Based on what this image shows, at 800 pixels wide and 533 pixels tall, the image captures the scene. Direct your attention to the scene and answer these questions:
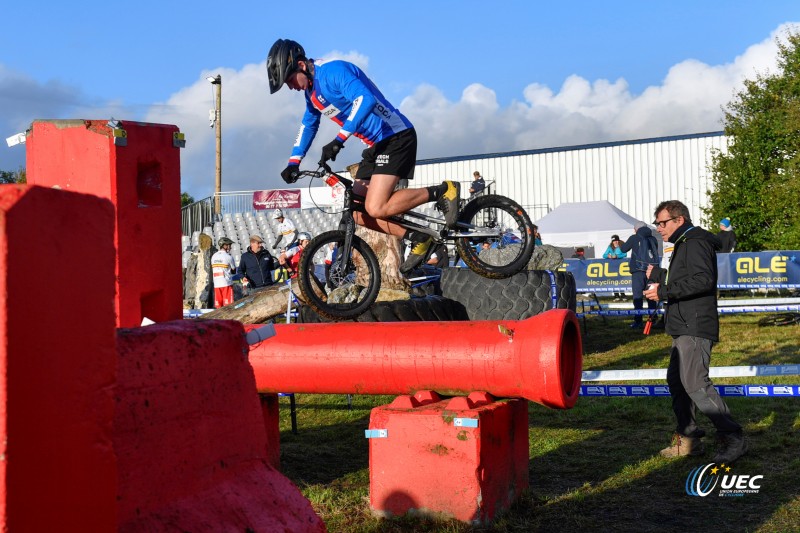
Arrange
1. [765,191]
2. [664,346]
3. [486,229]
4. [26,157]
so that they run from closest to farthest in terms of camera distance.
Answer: [26,157]
[486,229]
[664,346]
[765,191]

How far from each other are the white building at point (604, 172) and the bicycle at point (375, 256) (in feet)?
107

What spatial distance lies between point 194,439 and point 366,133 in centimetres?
407

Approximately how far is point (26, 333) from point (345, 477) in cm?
489

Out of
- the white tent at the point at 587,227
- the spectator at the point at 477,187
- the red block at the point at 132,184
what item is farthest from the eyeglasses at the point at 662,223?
the white tent at the point at 587,227

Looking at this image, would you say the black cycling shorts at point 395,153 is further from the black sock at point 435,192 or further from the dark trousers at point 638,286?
the dark trousers at point 638,286

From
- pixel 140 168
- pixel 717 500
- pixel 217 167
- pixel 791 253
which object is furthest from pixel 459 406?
pixel 217 167

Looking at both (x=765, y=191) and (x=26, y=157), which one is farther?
(x=765, y=191)

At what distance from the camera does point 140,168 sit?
13.3 ft

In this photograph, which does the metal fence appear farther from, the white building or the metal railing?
the white building

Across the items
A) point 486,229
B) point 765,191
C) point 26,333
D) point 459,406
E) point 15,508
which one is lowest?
point 459,406

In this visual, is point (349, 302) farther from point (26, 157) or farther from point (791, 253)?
point (791, 253)

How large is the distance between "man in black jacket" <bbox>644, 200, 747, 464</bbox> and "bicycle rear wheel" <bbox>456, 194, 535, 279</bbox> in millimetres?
1074

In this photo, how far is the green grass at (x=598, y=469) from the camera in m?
5.27

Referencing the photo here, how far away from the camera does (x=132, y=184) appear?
3922 millimetres
